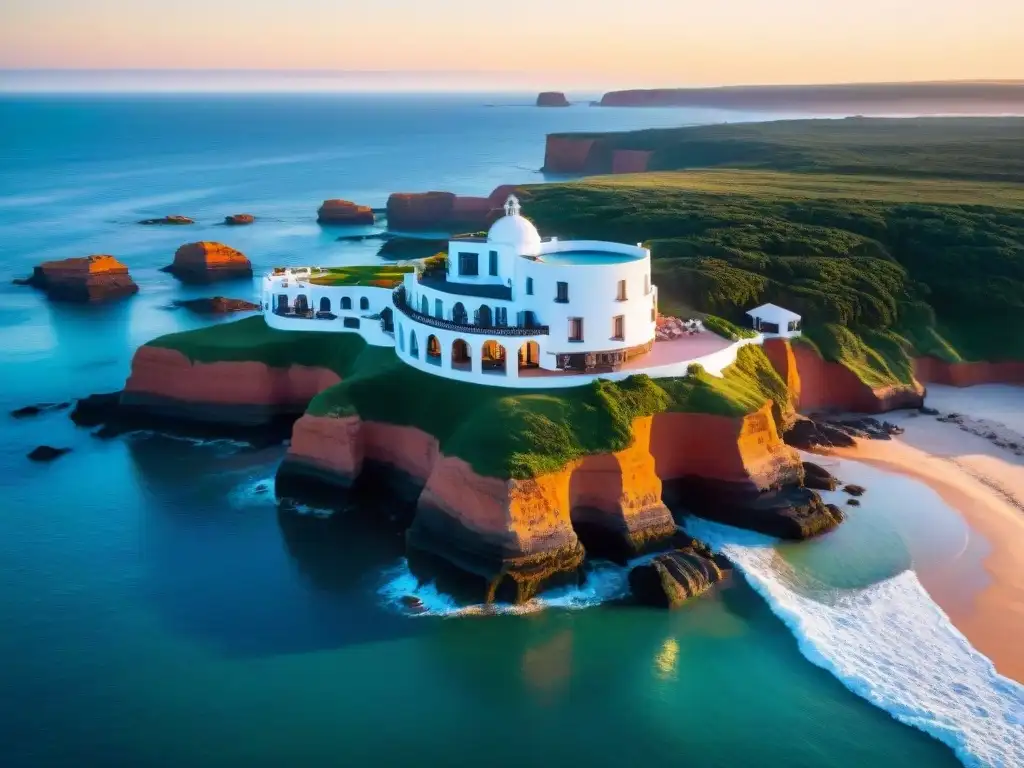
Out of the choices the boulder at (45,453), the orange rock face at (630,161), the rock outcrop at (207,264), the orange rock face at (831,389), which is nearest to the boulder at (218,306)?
the rock outcrop at (207,264)

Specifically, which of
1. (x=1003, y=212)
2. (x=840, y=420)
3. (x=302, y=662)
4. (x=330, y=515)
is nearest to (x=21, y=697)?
(x=302, y=662)

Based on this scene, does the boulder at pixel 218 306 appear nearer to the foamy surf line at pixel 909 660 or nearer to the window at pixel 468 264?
the window at pixel 468 264

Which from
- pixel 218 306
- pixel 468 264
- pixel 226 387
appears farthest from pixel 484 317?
pixel 218 306

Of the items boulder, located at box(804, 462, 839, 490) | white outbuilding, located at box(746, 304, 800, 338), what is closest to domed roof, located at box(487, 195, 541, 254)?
white outbuilding, located at box(746, 304, 800, 338)

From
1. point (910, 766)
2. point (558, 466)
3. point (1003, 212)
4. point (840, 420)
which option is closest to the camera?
point (910, 766)

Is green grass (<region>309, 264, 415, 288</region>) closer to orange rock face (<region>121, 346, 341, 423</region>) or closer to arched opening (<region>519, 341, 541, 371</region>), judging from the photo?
orange rock face (<region>121, 346, 341, 423</region>)

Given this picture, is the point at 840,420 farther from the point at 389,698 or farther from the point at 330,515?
the point at 389,698
